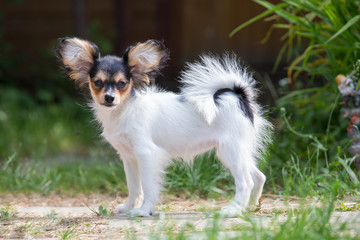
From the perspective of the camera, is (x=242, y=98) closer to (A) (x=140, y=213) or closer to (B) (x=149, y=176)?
(B) (x=149, y=176)

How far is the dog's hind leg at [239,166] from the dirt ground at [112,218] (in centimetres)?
13

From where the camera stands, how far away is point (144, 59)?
3.53m

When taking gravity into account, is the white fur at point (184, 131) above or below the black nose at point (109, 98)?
below

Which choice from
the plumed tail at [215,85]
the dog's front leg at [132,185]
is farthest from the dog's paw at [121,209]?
the plumed tail at [215,85]

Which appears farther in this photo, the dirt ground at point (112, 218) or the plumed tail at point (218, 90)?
the plumed tail at point (218, 90)

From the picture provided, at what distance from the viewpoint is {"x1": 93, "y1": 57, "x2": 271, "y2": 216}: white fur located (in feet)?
11.3

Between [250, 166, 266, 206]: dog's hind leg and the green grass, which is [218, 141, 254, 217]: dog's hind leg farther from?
the green grass

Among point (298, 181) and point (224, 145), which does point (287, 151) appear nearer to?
point (298, 181)

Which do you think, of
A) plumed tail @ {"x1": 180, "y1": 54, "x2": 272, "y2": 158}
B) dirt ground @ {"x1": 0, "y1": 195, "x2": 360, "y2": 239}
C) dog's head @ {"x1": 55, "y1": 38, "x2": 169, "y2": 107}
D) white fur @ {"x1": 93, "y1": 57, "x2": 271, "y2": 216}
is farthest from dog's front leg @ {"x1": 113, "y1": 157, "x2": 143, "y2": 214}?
plumed tail @ {"x1": 180, "y1": 54, "x2": 272, "y2": 158}

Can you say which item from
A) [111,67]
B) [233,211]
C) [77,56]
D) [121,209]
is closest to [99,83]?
[111,67]

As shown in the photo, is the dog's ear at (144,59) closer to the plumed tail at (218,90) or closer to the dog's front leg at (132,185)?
the plumed tail at (218,90)

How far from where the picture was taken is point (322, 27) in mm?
4805

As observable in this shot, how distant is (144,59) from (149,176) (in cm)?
75

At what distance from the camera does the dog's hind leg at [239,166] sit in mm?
3408
